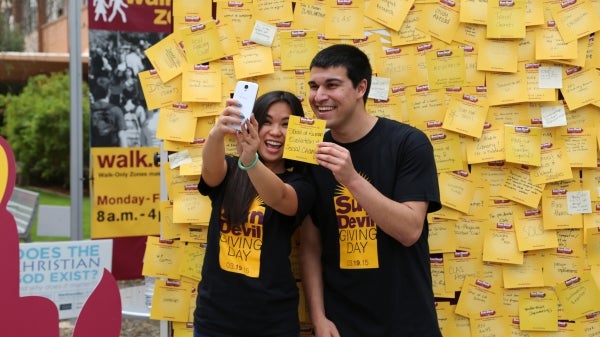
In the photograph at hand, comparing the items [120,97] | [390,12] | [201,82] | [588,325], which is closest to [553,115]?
[390,12]

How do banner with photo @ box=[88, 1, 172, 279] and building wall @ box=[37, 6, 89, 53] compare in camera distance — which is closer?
banner with photo @ box=[88, 1, 172, 279]

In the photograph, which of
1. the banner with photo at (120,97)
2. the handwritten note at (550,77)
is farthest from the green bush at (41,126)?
the handwritten note at (550,77)

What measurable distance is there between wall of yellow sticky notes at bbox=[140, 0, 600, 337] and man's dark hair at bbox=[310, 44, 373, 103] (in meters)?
0.46

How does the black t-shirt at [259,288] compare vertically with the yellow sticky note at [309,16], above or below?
below

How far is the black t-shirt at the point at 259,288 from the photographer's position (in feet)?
8.51

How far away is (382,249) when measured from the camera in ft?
8.71

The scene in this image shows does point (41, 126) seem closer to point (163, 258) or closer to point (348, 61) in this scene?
point (163, 258)

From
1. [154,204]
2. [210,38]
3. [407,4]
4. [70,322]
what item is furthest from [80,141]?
[407,4]

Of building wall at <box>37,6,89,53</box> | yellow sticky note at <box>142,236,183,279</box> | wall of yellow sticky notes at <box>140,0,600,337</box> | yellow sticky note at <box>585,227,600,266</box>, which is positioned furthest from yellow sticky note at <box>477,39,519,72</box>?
building wall at <box>37,6,89,53</box>

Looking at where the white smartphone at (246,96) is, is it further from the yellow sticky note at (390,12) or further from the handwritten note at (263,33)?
the yellow sticky note at (390,12)

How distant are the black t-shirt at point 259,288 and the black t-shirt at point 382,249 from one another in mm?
147

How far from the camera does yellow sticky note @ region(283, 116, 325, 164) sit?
255 cm

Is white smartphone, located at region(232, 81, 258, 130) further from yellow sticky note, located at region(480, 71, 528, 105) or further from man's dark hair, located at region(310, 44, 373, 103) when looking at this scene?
yellow sticky note, located at region(480, 71, 528, 105)

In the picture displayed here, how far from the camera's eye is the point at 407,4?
310cm
